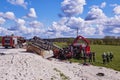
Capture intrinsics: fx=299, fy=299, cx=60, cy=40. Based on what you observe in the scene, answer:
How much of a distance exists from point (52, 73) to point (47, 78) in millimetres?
1672

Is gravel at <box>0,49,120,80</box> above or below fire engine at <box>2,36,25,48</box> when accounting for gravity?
below

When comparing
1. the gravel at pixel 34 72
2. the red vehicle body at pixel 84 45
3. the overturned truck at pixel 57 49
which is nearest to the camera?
the gravel at pixel 34 72

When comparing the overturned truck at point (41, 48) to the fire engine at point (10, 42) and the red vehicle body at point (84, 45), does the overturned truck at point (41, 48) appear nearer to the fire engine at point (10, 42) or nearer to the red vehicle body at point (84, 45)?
the red vehicle body at point (84, 45)

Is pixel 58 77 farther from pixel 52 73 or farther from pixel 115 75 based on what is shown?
pixel 115 75

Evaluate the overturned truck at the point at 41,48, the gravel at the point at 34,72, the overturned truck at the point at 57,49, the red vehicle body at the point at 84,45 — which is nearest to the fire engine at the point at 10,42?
the overturned truck at the point at 57,49

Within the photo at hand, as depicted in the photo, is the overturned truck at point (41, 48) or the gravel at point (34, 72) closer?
the gravel at point (34, 72)

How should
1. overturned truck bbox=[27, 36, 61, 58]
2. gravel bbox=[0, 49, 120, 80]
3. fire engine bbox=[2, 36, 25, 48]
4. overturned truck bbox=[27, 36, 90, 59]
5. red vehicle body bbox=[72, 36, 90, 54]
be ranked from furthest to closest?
fire engine bbox=[2, 36, 25, 48]
red vehicle body bbox=[72, 36, 90, 54]
overturned truck bbox=[27, 36, 90, 59]
overturned truck bbox=[27, 36, 61, 58]
gravel bbox=[0, 49, 120, 80]

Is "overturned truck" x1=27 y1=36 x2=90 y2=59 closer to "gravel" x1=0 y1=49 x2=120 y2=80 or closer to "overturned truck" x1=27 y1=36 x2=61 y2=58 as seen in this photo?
"overturned truck" x1=27 y1=36 x2=61 y2=58

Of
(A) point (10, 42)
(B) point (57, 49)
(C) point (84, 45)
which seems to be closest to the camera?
(B) point (57, 49)

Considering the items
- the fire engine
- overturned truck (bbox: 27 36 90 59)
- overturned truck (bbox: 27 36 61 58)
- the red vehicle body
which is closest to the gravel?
overturned truck (bbox: 27 36 61 58)

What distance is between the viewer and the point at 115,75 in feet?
83.4

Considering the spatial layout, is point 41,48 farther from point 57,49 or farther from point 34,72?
point 34,72

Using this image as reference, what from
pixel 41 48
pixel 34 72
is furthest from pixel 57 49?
pixel 34 72

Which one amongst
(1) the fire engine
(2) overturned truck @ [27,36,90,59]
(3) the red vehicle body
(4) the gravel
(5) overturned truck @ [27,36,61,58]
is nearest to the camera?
(4) the gravel
